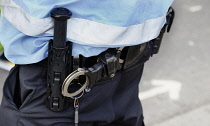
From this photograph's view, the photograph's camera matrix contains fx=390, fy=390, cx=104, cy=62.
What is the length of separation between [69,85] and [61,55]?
0.16m

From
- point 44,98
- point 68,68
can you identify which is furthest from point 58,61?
point 44,98

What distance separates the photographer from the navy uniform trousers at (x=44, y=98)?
1224 millimetres

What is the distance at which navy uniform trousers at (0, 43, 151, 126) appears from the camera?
4.01 ft

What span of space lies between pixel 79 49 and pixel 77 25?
0.28ft

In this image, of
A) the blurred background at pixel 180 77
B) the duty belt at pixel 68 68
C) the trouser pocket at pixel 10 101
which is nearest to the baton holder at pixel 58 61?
the duty belt at pixel 68 68

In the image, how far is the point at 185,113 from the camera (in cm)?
255

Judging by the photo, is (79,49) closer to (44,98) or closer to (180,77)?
(44,98)

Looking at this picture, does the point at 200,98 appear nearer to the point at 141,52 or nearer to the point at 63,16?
the point at 141,52

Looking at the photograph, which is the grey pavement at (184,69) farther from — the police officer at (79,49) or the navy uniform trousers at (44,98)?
the police officer at (79,49)

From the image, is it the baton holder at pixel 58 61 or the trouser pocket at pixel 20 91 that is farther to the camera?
the trouser pocket at pixel 20 91

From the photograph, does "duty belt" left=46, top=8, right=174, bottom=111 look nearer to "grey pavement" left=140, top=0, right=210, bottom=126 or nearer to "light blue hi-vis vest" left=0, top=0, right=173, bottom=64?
"light blue hi-vis vest" left=0, top=0, right=173, bottom=64

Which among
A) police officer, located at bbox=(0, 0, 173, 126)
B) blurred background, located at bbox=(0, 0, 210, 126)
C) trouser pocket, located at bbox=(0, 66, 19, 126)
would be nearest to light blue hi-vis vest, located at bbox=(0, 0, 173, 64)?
police officer, located at bbox=(0, 0, 173, 126)

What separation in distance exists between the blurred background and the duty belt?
127cm

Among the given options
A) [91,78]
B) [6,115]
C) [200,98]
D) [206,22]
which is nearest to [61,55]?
[91,78]
